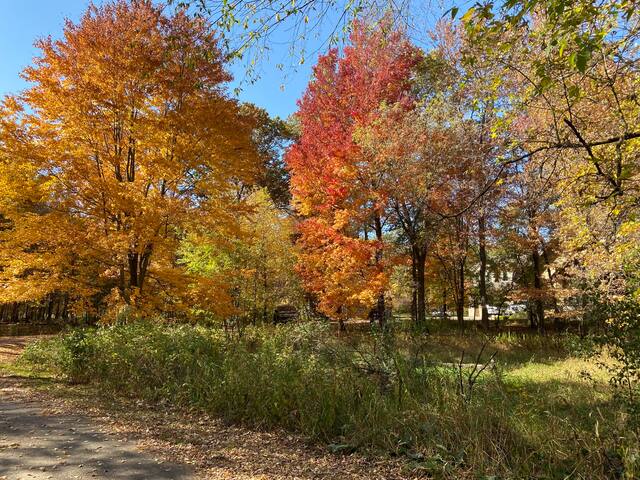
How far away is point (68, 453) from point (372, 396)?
10.7 feet

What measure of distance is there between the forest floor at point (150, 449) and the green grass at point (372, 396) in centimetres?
28

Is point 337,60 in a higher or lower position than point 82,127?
higher

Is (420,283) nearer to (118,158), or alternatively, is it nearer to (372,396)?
(118,158)

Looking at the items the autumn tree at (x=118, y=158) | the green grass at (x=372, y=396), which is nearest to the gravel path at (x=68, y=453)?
the green grass at (x=372, y=396)

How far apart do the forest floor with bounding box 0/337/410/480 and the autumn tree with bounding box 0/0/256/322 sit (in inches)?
153

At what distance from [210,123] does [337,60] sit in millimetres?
9981

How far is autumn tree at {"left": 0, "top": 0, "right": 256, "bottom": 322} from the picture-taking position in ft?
31.8

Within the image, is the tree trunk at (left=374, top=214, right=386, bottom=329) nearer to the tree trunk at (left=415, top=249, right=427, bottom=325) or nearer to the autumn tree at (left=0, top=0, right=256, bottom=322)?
the tree trunk at (left=415, top=249, right=427, bottom=325)

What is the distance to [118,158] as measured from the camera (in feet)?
36.4

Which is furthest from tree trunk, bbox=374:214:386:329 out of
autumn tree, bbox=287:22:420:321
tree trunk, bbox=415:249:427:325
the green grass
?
the green grass

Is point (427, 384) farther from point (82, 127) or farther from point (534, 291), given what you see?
point (534, 291)

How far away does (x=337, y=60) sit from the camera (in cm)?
1875

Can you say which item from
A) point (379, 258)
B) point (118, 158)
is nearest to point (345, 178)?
point (379, 258)

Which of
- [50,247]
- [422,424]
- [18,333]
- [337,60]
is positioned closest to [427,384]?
[422,424]
